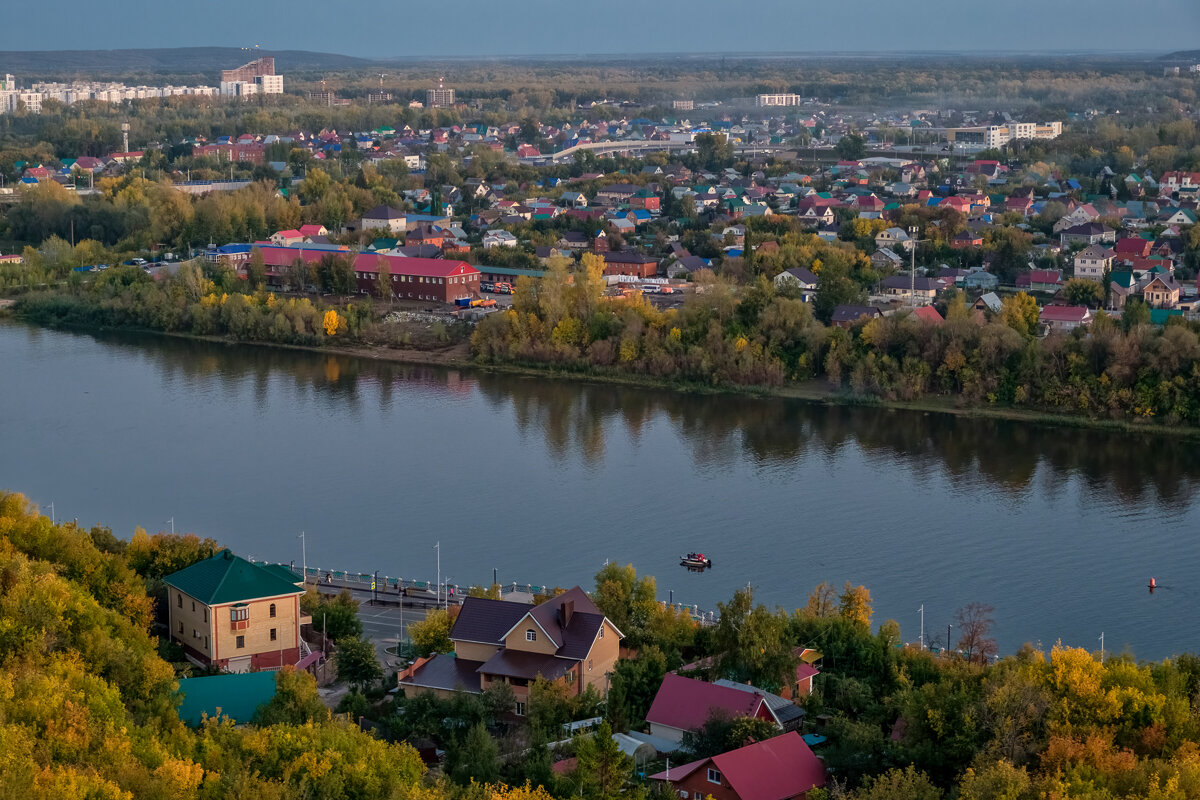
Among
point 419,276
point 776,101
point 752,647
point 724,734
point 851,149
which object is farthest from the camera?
point 776,101

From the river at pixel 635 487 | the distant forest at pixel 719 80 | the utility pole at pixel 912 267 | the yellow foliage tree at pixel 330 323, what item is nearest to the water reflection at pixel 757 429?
the river at pixel 635 487

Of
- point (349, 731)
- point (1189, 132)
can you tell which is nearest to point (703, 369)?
point (349, 731)

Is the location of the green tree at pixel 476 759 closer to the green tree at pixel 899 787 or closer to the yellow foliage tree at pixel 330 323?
the green tree at pixel 899 787

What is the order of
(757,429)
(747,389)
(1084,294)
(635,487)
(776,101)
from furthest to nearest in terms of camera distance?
(776,101) < (1084,294) < (747,389) < (757,429) < (635,487)

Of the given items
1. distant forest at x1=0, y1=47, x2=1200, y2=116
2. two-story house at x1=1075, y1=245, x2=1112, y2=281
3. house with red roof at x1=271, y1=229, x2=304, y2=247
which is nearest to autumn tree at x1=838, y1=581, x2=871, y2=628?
two-story house at x1=1075, y1=245, x2=1112, y2=281

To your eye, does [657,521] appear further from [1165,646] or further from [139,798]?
[139,798]

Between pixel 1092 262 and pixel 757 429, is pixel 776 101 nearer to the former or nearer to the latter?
pixel 1092 262

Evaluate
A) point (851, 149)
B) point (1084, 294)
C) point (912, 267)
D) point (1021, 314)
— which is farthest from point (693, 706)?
point (851, 149)
